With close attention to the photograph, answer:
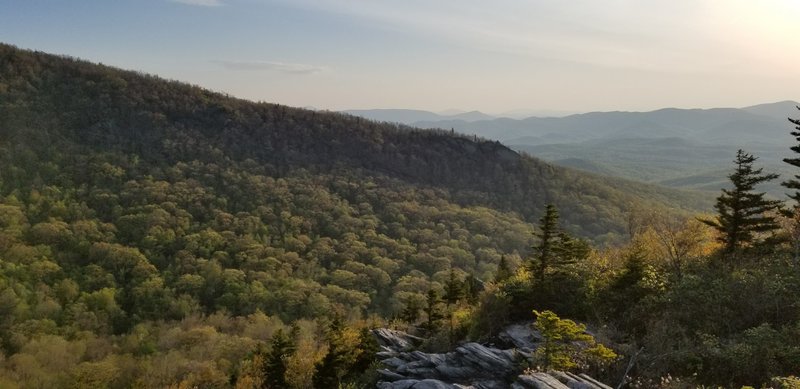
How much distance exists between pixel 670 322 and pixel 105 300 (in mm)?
97816

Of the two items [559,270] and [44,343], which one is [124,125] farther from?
Result: [559,270]

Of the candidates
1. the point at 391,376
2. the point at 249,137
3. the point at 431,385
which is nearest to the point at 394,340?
the point at 391,376

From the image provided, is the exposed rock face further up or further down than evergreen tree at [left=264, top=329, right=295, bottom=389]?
further up

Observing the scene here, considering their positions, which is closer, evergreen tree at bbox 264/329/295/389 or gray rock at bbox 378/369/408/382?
gray rock at bbox 378/369/408/382

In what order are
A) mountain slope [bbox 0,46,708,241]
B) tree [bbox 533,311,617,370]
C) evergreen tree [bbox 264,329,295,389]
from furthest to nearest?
mountain slope [bbox 0,46,708,241] → evergreen tree [bbox 264,329,295,389] → tree [bbox 533,311,617,370]

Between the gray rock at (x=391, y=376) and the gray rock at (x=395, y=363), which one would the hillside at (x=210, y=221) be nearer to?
the gray rock at (x=395, y=363)

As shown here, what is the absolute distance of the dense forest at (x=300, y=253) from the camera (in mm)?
21453

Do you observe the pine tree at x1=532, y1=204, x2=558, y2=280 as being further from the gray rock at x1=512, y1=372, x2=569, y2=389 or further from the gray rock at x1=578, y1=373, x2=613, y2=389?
the gray rock at x1=512, y1=372, x2=569, y2=389

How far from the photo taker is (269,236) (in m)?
122

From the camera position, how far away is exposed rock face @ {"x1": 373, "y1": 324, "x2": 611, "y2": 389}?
15.0m

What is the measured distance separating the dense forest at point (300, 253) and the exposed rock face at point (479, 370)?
1.44 meters

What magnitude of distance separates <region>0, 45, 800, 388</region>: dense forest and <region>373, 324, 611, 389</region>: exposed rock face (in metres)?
1.44

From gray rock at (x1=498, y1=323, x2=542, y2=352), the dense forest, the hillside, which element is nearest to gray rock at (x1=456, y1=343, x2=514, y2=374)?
gray rock at (x1=498, y1=323, x2=542, y2=352)

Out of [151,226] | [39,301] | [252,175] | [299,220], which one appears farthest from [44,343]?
[252,175]
